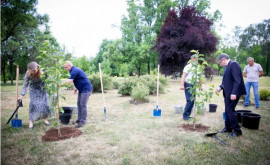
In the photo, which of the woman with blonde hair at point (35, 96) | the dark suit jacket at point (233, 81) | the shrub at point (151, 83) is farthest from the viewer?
the shrub at point (151, 83)

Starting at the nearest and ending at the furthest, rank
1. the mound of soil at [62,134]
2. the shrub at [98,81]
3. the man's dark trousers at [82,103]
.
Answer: the mound of soil at [62,134] < the man's dark trousers at [82,103] < the shrub at [98,81]

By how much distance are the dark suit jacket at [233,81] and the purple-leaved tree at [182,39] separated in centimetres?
1362

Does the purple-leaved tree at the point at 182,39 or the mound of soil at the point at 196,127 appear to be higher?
the purple-leaved tree at the point at 182,39

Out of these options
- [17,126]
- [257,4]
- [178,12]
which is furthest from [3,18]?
[178,12]

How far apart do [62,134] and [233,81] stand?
15.3 ft

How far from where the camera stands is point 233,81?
4207 mm

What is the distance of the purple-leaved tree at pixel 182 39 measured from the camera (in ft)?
57.3

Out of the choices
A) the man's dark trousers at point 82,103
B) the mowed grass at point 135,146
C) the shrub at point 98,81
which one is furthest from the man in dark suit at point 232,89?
the shrub at point 98,81

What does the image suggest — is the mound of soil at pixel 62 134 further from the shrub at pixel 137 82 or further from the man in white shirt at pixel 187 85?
the shrub at pixel 137 82

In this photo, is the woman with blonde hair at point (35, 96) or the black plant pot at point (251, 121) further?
the woman with blonde hair at point (35, 96)

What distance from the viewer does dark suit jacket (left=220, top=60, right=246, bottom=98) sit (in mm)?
4027

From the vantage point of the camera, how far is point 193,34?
16547 millimetres

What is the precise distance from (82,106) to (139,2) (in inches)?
970

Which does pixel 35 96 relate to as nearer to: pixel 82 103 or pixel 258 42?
pixel 82 103
